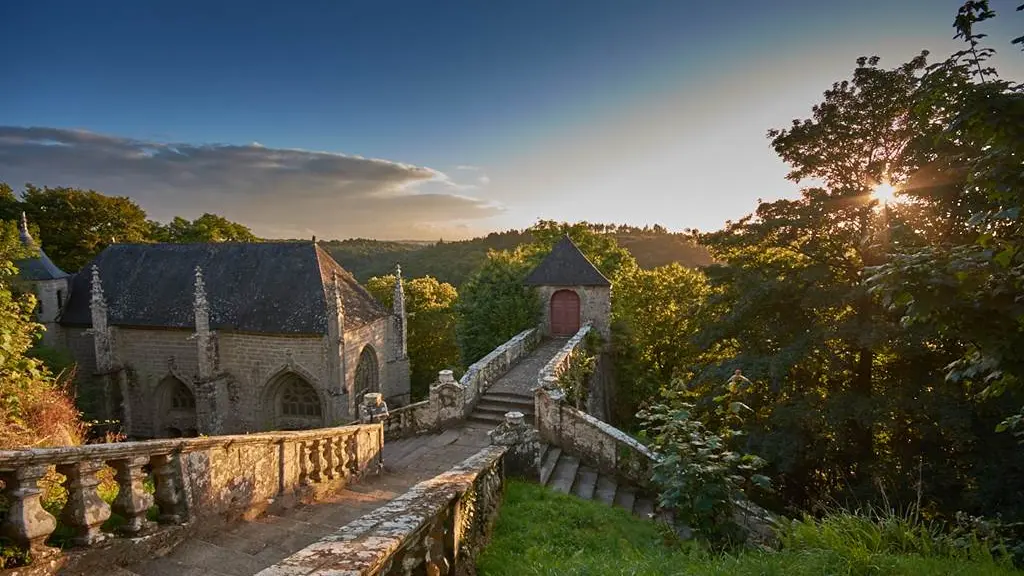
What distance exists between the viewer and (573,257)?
24.0 metres

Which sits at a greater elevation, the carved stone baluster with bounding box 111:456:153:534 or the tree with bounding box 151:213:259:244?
the tree with bounding box 151:213:259:244

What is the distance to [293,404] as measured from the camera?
69.0 ft

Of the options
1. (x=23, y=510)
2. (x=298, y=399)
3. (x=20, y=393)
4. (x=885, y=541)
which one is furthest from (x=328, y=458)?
(x=298, y=399)

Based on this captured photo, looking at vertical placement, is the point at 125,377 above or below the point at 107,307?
below

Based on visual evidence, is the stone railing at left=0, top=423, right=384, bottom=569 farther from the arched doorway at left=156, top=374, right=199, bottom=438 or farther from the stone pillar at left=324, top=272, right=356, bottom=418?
the arched doorway at left=156, top=374, right=199, bottom=438

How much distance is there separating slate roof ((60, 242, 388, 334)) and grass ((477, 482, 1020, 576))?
49.5 feet

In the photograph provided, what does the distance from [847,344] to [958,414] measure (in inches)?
118

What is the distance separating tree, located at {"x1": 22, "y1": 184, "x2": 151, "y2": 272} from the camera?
3384 cm

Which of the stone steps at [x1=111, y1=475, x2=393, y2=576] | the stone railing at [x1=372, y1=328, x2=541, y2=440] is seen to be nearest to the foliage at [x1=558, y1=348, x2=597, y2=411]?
the stone railing at [x1=372, y1=328, x2=541, y2=440]

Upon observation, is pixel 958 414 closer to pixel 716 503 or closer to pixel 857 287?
pixel 857 287

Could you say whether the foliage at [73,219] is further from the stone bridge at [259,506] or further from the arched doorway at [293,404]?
the stone bridge at [259,506]

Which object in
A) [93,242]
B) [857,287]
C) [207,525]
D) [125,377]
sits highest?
[93,242]

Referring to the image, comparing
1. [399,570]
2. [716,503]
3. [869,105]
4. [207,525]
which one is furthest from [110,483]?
[869,105]

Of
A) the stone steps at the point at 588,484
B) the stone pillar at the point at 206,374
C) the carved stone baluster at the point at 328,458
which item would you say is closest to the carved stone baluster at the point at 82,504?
→ the carved stone baluster at the point at 328,458
